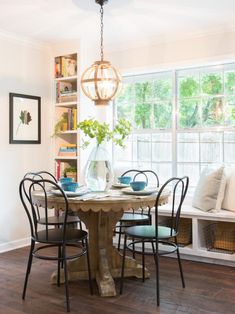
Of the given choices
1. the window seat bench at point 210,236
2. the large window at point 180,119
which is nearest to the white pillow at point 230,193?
the window seat bench at point 210,236

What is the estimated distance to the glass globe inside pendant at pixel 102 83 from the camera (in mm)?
3088

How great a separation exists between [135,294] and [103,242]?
1.64ft

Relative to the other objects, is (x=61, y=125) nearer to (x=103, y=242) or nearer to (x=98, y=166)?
(x=98, y=166)

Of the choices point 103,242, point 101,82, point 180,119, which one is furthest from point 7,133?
point 180,119

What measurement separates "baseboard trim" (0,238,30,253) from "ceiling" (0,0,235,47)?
240 centimetres

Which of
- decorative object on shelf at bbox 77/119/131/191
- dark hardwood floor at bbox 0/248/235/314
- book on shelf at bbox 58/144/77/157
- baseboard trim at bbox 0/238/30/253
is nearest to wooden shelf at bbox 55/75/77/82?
book on shelf at bbox 58/144/77/157

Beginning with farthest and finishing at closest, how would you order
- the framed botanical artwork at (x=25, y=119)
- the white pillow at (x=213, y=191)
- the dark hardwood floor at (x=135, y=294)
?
the framed botanical artwork at (x=25, y=119) → the white pillow at (x=213, y=191) → the dark hardwood floor at (x=135, y=294)

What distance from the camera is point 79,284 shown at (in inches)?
121

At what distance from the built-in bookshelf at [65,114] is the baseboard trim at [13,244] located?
889 millimetres

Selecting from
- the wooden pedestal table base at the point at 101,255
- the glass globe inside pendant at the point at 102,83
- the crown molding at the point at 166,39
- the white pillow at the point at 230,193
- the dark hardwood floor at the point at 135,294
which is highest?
the crown molding at the point at 166,39

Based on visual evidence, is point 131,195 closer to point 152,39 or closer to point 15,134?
point 15,134

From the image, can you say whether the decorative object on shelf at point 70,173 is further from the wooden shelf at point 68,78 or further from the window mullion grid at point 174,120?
the window mullion grid at point 174,120

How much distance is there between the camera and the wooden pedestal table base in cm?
305

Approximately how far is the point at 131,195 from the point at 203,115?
1.87 metres
